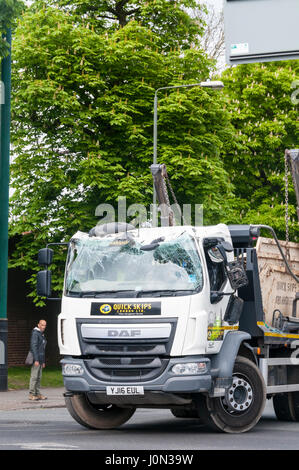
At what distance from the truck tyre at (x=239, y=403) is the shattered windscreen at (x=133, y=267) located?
143cm

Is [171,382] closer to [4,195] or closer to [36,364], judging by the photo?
[36,364]

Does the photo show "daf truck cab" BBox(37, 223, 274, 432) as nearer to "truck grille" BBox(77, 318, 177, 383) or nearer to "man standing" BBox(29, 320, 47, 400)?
"truck grille" BBox(77, 318, 177, 383)

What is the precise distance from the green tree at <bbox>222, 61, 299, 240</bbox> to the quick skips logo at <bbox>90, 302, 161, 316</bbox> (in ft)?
75.3

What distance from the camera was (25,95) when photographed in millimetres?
27312

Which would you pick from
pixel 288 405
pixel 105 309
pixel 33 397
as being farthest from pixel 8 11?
pixel 288 405

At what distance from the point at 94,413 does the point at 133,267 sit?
89.6 inches

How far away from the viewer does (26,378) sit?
1045 inches

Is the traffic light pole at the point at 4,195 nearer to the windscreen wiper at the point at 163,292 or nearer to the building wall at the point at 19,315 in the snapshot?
the building wall at the point at 19,315

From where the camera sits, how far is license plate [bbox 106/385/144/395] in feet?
40.6

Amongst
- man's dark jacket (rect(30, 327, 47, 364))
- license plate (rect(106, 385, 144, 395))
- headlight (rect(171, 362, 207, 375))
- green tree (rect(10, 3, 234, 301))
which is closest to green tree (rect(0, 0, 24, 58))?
man's dark jacket (rect(30, 327, 47, 364))

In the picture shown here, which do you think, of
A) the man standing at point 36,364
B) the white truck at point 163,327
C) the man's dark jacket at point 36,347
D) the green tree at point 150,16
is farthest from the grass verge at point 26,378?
the white truck at point 163,327

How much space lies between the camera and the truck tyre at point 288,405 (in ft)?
50.3

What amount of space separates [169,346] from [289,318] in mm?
3051
